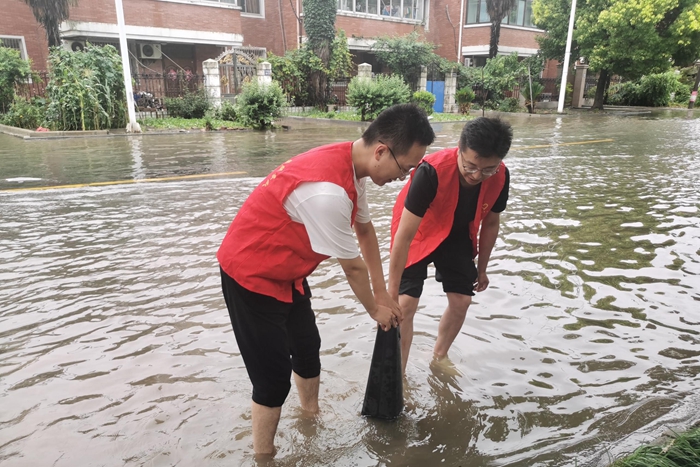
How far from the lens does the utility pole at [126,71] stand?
15.4 metres

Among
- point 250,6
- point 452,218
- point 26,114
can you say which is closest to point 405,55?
point 250,6

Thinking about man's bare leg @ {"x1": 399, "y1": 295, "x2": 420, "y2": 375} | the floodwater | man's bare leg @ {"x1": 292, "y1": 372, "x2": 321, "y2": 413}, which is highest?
man's bare leg @ {"x1": 399, "y1": 295, "x2": 420, "y2": 375}

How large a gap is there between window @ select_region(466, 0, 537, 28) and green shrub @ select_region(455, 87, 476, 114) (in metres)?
9.46

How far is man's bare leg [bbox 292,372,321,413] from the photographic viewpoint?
9.35 feet

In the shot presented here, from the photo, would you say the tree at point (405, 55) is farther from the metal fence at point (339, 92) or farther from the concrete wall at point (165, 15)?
the concrete wall at point (165, 15)

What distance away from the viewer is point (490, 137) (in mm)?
2697

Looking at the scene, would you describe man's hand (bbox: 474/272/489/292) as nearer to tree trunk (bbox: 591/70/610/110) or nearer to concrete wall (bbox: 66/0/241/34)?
concrete wall (bbox: 66/0/241/34)

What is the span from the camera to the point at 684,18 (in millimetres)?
24719

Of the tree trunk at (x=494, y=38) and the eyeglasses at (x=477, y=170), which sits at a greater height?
the tree trunk at (x=494, y=38)

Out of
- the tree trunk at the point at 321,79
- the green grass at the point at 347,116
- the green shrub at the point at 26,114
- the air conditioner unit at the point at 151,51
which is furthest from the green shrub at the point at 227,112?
the air conditioner unit at the point at 151,51

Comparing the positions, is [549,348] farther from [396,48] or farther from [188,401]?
[396,48]

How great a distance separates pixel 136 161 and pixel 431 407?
986 centimetres

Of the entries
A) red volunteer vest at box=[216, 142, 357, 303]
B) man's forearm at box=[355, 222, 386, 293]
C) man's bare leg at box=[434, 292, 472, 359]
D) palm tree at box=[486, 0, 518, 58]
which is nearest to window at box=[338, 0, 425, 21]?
palm tree at box=[486, 0, 518, 58]

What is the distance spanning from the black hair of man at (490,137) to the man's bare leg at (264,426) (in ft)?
5.34
